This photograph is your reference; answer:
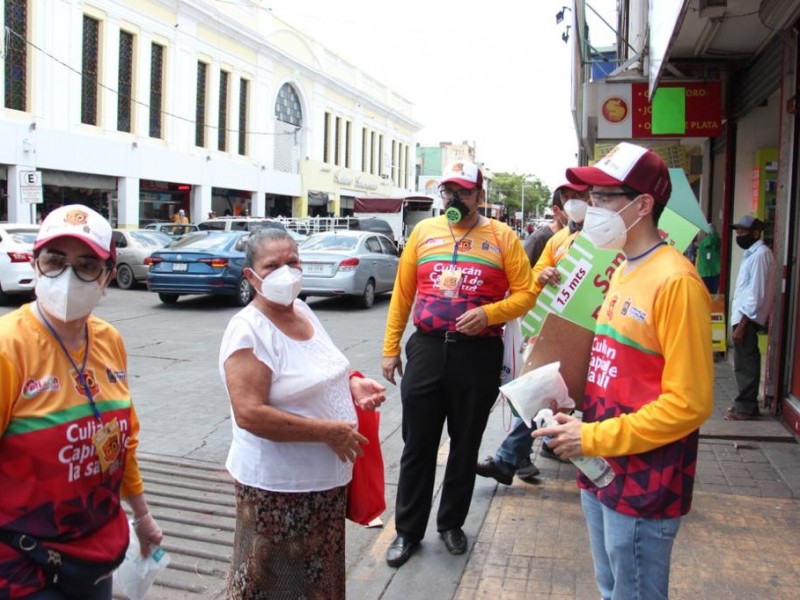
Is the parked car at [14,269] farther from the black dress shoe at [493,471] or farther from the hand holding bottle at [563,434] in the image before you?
the hand holding bottle at [563,434]

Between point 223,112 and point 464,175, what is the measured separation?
31.4 meters

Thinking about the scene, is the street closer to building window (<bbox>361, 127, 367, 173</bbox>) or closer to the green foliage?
building window (<bbox>361, 127, 367, 173</bbox>)

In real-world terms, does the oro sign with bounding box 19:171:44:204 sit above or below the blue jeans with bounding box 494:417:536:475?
above

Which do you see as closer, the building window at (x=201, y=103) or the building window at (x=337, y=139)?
the building window at (x=201, y=103)

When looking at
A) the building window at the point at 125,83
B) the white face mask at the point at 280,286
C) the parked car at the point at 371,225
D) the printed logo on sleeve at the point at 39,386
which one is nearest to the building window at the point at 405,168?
the parked car at the point at 371,225

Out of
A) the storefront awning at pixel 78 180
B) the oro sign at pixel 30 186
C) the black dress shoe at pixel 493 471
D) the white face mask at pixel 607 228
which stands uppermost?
the storefront awning at pixel 78 180

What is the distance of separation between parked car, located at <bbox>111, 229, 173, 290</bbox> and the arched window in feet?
69.1

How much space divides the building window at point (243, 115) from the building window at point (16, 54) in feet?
41.4

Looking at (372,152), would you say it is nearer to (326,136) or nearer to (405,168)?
(326,136)

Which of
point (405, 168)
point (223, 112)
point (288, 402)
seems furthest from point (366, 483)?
point (405, 168)

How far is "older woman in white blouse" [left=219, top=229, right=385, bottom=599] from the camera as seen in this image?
2.58m

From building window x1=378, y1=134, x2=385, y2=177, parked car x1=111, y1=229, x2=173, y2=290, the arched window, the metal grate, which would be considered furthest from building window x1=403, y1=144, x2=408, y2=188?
parked car x1=111, y1=229, x2=173, y2=290

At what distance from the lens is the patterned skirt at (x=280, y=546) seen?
2.70 metres

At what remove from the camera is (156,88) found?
2878 centimetres
